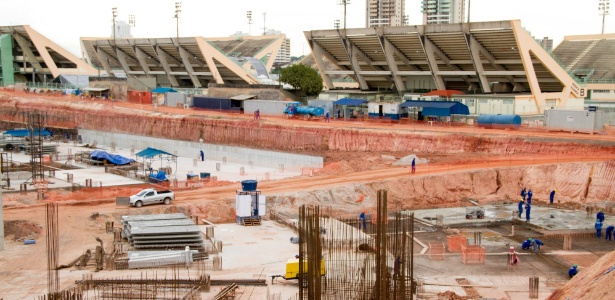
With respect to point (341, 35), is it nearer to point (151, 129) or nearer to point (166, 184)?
point (151, 129)

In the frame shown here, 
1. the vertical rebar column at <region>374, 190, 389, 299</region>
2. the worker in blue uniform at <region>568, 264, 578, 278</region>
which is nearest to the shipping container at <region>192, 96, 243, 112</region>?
the worker in blue uniform at <region>568, 264, 578, 278</region>

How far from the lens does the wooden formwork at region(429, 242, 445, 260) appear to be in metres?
32.5

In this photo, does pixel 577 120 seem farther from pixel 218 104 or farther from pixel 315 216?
pixel 315 216

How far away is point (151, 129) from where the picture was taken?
249 ft

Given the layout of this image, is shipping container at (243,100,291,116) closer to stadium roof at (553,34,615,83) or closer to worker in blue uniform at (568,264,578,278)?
stadium roof at (553,34,615,83)

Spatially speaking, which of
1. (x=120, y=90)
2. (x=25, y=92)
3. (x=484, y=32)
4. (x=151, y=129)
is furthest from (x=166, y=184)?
(x=25, y=92)

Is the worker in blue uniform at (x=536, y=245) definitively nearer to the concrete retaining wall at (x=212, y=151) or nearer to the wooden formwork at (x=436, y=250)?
the wooden formwork at (x=436, y=250)

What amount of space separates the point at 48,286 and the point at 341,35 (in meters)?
60.7

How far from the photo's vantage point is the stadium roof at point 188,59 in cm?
10662

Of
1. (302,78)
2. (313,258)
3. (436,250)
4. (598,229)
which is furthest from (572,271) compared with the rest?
(302,78)

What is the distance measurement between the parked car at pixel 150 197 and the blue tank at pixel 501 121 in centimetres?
3138

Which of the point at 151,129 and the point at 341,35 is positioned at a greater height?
the point at 341,35

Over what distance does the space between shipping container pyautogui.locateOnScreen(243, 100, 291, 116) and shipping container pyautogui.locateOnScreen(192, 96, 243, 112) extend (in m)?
1.47

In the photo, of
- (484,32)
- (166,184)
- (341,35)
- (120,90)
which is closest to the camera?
(166,184)
